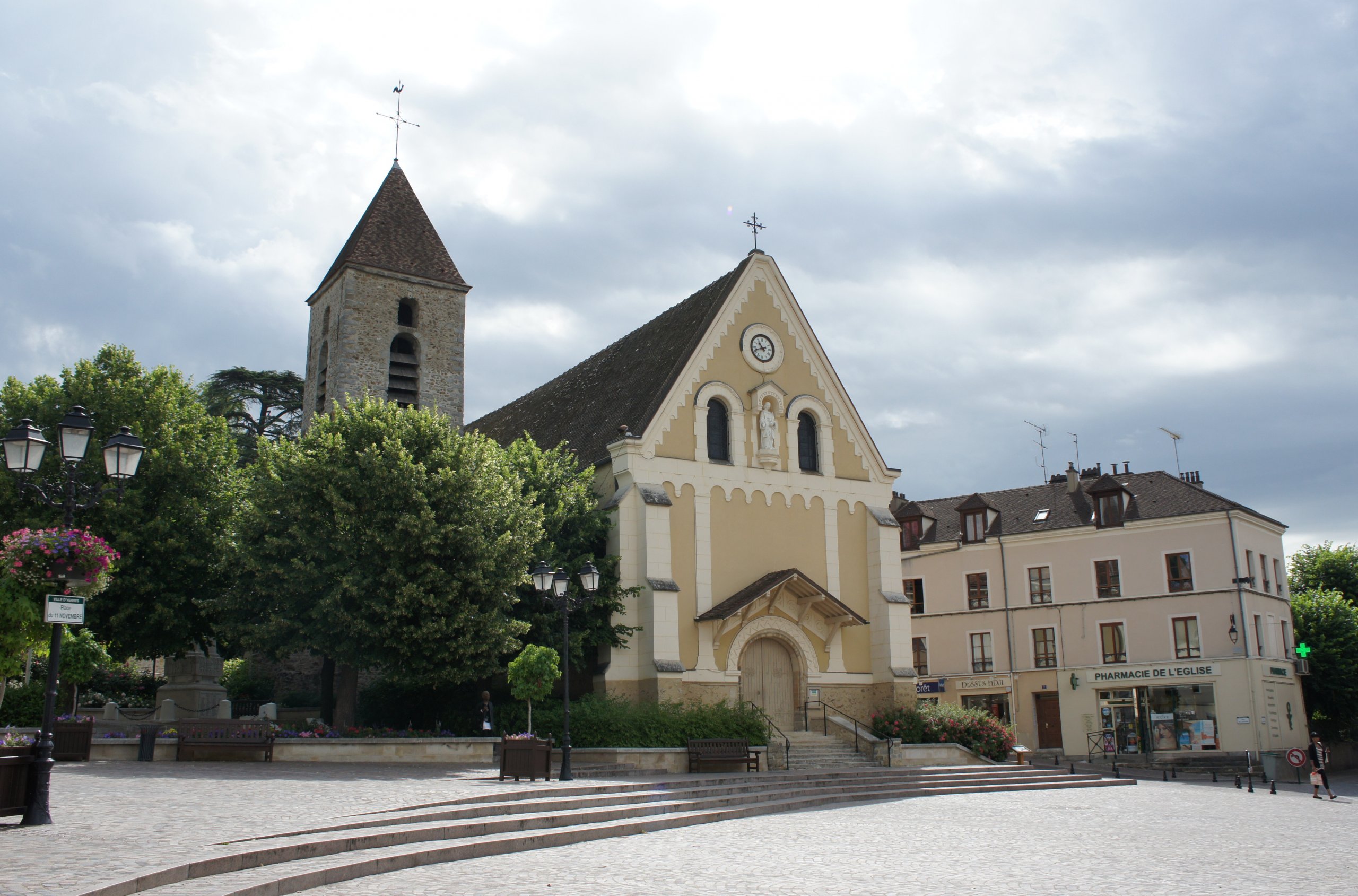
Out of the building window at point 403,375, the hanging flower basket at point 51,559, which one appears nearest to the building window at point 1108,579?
the building window at point 403,375

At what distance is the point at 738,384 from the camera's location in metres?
29.5

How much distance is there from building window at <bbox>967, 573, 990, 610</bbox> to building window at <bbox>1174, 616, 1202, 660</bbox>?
284 inches

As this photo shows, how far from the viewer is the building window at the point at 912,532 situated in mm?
46625

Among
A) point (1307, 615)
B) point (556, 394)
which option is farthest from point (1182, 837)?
point (1307, 615)

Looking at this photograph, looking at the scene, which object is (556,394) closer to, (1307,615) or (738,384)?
(738,384)

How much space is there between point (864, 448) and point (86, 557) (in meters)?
22.7

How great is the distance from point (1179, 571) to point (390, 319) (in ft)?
98.3

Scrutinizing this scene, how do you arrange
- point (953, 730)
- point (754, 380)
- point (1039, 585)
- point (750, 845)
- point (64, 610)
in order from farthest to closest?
point (1039, 585)
point (754, 380)
point (953, 730)
point (750, 845)
point (64, 610)

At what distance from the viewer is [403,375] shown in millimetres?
39000

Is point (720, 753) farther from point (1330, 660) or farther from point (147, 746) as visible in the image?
point (1330, 660)

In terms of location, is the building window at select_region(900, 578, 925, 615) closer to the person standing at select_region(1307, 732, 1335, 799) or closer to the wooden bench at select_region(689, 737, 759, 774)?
the person standing at select_region(1307, 732, 1335, 799)

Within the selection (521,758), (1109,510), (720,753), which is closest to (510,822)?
(521,758)

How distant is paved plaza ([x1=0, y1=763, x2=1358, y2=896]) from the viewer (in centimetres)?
1000

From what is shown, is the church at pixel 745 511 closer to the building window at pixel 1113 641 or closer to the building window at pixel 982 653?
the building window at pixel 1113 641
